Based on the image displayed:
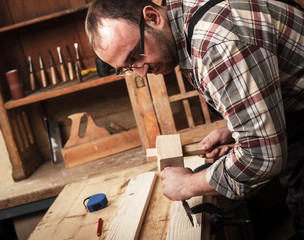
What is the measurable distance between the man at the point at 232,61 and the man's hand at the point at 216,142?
0.52 feet

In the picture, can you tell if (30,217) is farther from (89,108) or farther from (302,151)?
(302,151)

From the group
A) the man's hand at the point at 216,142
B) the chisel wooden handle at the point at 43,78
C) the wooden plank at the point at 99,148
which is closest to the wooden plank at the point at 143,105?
the wooden plank at the point at 99,148

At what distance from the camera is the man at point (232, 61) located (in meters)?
1.14

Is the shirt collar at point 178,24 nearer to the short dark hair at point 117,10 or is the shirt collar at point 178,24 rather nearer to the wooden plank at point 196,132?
the short dark hair at point 117,10

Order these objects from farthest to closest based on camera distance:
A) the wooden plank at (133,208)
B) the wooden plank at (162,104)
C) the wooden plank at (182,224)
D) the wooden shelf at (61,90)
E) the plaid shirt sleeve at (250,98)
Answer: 1. the wooden shelf at (61,90)
2. the wooden plank at (162,104)
3. the wooden plank at (133,208)
4. the wooden plank at (182,224)
5. the plaid shirt sleeve at (250,98)

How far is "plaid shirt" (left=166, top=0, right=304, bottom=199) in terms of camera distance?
113 centimetres

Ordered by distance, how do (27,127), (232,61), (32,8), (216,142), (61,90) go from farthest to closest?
1. (27,127)
2. (32,8)
3. (61,90)
4. (216,142)
5. (232,61)

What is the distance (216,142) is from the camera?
165 cm

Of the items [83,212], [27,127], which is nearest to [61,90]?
[27,127]

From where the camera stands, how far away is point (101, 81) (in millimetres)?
2738

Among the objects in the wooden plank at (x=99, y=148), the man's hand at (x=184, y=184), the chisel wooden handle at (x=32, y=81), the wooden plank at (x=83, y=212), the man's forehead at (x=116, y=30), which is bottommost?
the wooden plank at (x=99, y=148)

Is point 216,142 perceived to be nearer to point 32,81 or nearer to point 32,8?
point 32,81

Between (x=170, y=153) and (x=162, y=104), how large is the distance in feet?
3.61

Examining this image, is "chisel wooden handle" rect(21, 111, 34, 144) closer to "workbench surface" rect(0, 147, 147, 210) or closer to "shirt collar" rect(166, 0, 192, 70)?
"workbench surface" rect(0, 147, 147, 210)
